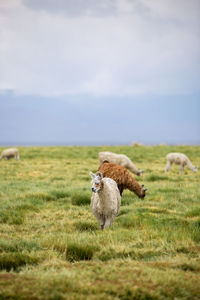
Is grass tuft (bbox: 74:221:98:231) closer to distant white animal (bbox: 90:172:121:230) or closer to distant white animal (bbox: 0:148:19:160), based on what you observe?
distant white animal (bbox: 90:172:121:230)

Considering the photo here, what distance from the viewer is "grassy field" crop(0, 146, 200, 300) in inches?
124

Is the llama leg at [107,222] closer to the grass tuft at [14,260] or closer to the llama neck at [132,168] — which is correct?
the grass tuft at [14,260]

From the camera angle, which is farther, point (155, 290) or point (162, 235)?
point (162, 235)

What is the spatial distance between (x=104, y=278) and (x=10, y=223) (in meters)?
3.84

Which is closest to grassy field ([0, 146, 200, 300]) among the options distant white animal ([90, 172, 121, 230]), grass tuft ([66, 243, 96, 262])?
grass tuft ([66, 243, 96, 262])

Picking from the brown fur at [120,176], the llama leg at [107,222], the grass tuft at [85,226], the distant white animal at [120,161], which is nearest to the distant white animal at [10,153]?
the distant white animal at [120,161]

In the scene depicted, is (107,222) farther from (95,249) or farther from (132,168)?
(132,168)

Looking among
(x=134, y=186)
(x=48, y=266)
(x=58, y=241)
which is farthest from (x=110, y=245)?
(x=134, y=186)

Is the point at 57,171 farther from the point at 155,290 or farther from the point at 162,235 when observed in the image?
the point at 155,290

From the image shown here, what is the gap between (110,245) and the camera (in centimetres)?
486

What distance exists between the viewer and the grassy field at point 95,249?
316 cm

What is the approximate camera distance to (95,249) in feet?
15.6

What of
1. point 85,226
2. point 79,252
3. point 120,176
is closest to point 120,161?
point 120,176

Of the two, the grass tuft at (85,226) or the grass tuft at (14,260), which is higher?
the grass tuft at (14,260)
